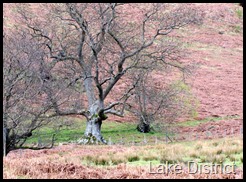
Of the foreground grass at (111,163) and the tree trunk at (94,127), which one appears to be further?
the tree trunk at (94,127)

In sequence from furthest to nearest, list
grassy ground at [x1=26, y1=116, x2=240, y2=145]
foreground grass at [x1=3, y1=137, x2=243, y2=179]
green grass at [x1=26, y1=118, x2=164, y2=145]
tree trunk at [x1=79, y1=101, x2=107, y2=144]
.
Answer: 1. green grass at [x1=26, y1=118, x2=164, y2=145]
2. grassy ground at [x1=26, y1=116, x2=240, y2=145]
3. tree trunk at [x1=79, y1=101, x2=107, y2=144]
4. foreground grass at [x1=3, y1=137, x2=243, y2=179]

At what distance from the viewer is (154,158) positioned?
1538 centimetres

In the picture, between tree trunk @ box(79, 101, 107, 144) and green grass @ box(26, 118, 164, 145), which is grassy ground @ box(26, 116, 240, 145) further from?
tree trunk @ box(79, 101, 107, 144)

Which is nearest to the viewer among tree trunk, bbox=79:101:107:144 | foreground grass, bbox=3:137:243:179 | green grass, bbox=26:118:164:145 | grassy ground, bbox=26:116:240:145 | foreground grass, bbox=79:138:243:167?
foreground grass, bbox=3:137:243:179

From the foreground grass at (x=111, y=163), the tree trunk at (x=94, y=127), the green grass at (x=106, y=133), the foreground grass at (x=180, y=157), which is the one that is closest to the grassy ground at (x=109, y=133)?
the green grass at (x=106, y=133)

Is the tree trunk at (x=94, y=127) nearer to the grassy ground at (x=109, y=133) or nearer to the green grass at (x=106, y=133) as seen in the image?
the grassy ground at (x=109, y=133)

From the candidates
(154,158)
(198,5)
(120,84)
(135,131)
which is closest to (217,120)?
(135,131)

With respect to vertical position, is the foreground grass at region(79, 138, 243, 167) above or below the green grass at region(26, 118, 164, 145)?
above

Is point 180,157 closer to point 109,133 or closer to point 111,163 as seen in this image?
point 111,163

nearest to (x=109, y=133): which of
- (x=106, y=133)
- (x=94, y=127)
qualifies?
(x=106, y=133)

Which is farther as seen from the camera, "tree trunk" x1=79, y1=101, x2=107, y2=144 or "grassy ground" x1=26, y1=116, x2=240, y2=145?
"grassy ground" x1=26, y1=116, x2=240, y2=145

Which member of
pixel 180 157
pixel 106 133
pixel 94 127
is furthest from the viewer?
pixel 106 133

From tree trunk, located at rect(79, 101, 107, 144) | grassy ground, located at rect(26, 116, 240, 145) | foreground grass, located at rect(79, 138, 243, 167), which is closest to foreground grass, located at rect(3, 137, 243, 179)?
foreground grass, located at rect(79, 138, 243, 167)

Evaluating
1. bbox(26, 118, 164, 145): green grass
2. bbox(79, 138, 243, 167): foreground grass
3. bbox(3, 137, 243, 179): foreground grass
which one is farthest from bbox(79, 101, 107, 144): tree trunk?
bbox(79, 138, 243, 167): foreground grass
